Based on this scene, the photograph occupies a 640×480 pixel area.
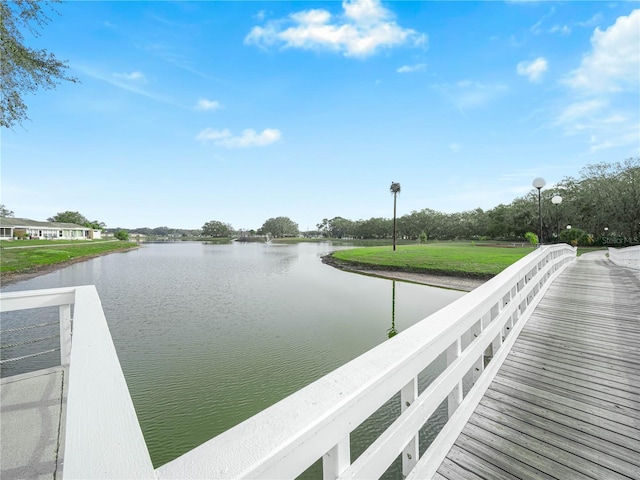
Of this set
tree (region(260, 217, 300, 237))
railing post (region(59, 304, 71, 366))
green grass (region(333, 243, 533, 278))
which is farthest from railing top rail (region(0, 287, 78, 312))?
tree (region(260, 217, 300, 237))

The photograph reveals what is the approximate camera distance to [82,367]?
49.5 inches

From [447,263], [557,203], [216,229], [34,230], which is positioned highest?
[216,229]

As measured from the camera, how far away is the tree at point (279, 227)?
141125mm

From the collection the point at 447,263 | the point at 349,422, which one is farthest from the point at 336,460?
the point at 447,263

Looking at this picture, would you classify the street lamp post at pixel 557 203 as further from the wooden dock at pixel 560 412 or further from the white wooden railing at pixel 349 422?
the white wooden railing at pixel 349 422

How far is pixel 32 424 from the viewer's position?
7.16 ft

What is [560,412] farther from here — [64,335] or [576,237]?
[576,237]

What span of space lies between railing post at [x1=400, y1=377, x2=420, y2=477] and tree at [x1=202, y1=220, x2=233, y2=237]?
164 m

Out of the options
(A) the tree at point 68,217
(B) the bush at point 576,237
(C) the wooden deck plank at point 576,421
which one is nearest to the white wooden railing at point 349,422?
(C) the wooden deck plank at point 576,421

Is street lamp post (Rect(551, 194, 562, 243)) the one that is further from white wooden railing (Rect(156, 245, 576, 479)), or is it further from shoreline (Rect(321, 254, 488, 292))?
white wooden railing (Rect(156, 245, 576, 479))

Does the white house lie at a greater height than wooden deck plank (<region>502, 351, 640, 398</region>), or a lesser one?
greater

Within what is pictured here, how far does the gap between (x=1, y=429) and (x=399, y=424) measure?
2974mm

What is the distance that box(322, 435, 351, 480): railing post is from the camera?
42.5 inches

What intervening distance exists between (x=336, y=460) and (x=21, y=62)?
11.1 meters
